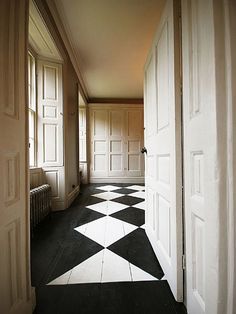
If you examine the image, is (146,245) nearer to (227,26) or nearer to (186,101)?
(186,101)

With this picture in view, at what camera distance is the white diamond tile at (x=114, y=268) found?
3.79 feet

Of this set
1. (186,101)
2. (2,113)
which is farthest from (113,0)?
(2,113)

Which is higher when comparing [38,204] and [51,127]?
[51,127]

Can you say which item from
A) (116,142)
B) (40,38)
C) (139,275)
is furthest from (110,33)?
(116,142)

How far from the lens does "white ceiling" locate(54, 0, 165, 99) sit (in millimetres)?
1990

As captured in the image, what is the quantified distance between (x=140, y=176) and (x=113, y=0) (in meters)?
4.29

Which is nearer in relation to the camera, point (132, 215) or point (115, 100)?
point (132, 215)

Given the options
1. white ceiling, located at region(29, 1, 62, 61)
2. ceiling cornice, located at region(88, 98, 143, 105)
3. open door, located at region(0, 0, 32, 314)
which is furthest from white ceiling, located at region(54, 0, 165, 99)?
open door, located at region(0, 0, 32, 314)

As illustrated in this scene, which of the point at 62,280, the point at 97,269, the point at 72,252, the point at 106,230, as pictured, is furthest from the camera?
the point at 106,230

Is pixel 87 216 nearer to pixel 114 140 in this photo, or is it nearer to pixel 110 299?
pixel 110 299

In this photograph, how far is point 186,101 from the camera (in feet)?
2.77

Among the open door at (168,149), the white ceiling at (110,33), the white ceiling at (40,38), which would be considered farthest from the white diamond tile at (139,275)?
the white ceiling at (110,33)

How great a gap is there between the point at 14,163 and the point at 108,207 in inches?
85.6

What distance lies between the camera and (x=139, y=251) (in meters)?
1.49
